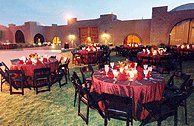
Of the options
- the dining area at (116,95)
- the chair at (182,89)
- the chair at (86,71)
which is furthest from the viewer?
the chair at (86,71)

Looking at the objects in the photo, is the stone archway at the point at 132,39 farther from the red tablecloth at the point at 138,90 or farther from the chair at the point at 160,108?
the chair at the point at 160,108

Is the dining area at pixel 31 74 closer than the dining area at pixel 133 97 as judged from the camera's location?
No

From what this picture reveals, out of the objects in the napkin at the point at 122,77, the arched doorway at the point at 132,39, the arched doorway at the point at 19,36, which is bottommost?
the napkin at the point at 122,77

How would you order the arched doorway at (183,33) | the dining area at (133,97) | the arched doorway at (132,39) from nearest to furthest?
1. the dining area at (133,97)
2. the arched doorway at (183,33)
3. the arched doorway at (132,39)

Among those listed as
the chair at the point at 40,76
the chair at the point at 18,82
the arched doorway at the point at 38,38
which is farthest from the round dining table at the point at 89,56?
the arched doorway at the point at 38,38

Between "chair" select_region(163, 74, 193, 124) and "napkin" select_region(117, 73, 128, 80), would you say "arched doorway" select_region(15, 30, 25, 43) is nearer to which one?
"napkin" select_region(117, 73, 128, 80)

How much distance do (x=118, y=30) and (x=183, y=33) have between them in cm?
826

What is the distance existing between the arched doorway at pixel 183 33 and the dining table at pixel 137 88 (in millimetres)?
16849

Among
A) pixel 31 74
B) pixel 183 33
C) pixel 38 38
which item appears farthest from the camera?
pixel 38 38

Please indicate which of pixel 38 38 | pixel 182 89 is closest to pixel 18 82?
pixel 182 89

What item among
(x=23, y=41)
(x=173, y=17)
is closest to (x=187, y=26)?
(x=173, y=17)

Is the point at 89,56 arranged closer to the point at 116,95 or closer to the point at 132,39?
the point at 116,95

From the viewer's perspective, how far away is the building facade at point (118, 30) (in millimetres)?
20547

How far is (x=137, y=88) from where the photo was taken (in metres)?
4.87
